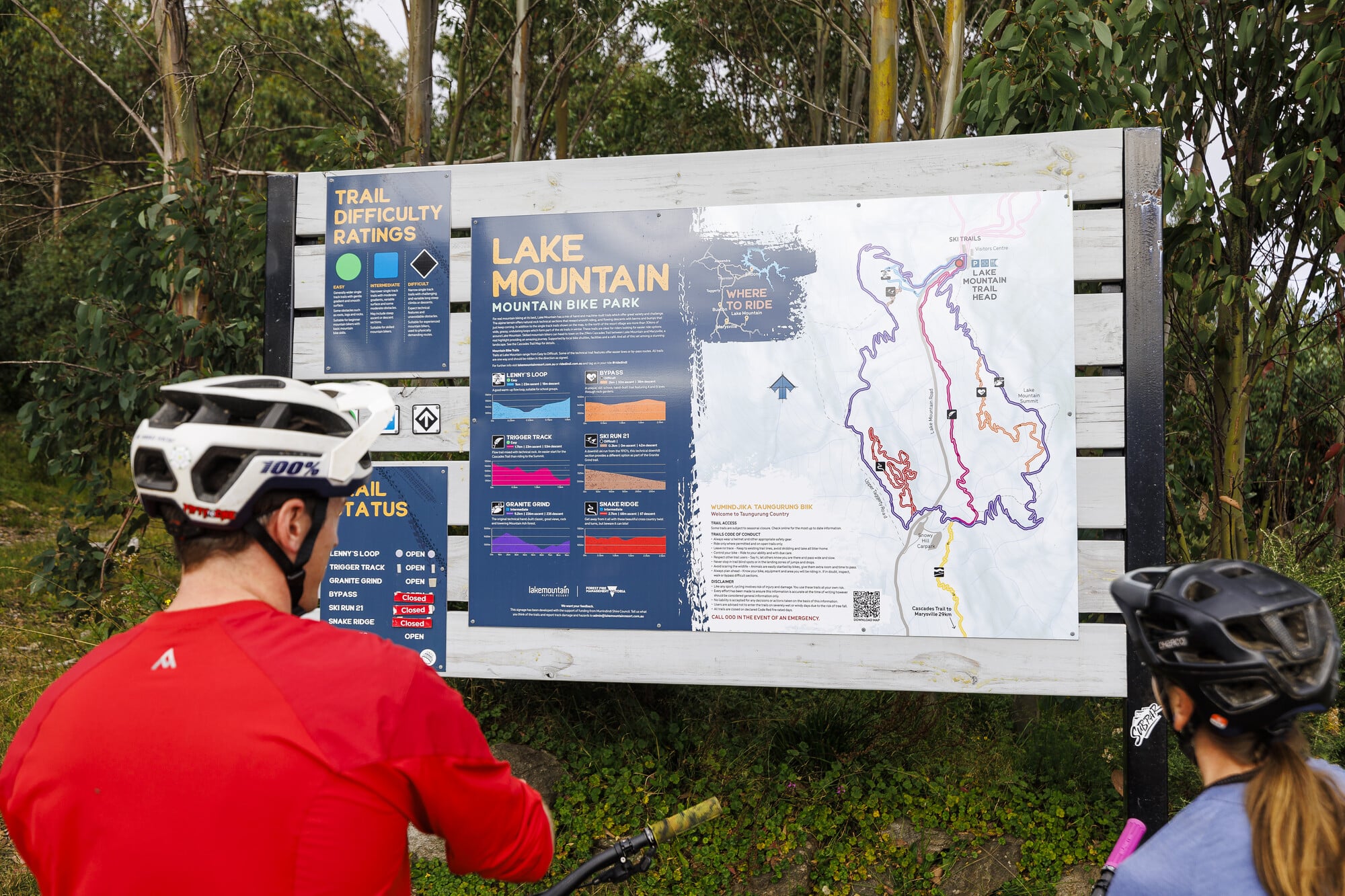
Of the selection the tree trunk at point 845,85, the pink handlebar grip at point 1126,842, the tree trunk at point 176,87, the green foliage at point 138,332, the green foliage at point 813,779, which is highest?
the tree trunk at point 845,85

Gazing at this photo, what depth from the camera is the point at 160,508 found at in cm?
167

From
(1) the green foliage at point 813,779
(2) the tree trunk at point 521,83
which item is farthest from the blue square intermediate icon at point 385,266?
(2) the tree trunk at point 521,83

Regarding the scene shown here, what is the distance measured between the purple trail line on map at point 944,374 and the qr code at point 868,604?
0.28 meters

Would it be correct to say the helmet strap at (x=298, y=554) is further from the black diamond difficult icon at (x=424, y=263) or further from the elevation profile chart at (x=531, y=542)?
the black diamond difficult icon at (x=424, y=263)

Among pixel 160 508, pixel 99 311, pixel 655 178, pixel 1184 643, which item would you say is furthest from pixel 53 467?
pixel 1184 643

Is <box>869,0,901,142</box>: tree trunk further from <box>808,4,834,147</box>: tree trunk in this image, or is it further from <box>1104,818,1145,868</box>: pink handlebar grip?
<box>808,4,834,147</box>: tree trunk

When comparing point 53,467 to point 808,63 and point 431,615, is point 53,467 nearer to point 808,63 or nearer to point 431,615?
point 431,615

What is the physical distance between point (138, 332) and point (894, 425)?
440 centimetres

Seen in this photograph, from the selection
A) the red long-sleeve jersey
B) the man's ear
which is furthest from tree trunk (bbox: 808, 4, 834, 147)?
the red long-sleeve jersey

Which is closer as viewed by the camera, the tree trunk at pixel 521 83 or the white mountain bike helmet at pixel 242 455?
the white mountain bike helmet at pixel 242 455

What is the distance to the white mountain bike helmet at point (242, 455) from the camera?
164 cm

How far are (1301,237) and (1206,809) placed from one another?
172 inches

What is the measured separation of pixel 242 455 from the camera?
66.0 inches

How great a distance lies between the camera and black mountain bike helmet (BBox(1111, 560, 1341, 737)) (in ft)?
5.04
